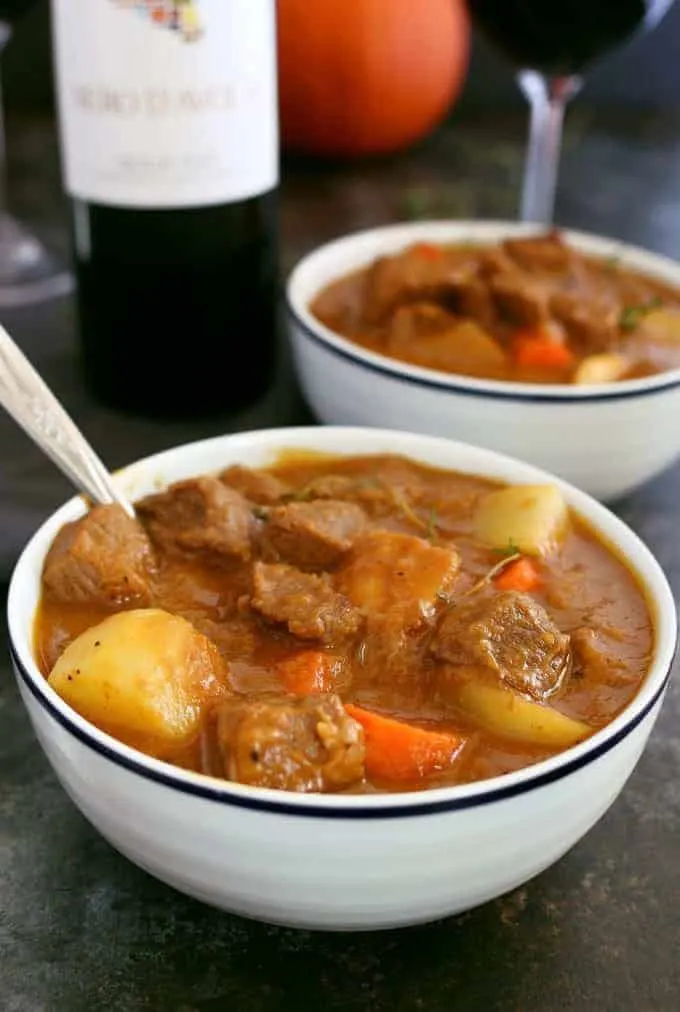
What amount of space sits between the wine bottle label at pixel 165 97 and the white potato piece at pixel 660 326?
0.66m

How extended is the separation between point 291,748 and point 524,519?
47 cm

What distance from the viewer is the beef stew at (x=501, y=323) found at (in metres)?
1.92

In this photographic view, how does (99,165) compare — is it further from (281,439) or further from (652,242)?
(652,242)

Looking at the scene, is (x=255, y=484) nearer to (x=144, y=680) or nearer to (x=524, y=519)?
(x=524, y=519)

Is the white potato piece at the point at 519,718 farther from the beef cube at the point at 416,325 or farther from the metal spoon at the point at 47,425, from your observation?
the beef cube at the point at 416,325

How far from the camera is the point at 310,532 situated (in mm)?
1338

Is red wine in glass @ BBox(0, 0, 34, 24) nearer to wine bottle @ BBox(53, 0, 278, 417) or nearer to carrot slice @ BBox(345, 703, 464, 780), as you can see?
wine bottle @ BBox(53, 0, 278, 417)

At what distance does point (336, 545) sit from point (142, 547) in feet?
0.69

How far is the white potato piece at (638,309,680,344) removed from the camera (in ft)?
6.62

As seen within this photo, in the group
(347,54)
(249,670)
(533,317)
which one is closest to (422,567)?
(249,670)

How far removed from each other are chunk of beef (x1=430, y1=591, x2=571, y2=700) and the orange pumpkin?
7.34 feet

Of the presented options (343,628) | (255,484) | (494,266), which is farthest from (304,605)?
(494,266)

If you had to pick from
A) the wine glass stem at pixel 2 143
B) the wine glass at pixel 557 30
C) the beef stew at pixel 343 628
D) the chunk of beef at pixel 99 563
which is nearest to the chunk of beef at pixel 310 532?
the beef stew at pixel 343 628

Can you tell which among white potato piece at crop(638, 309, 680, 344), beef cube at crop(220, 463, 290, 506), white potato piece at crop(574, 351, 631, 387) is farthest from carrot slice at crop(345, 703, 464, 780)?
white potato piece at crop(638, 309, 680, 344)
